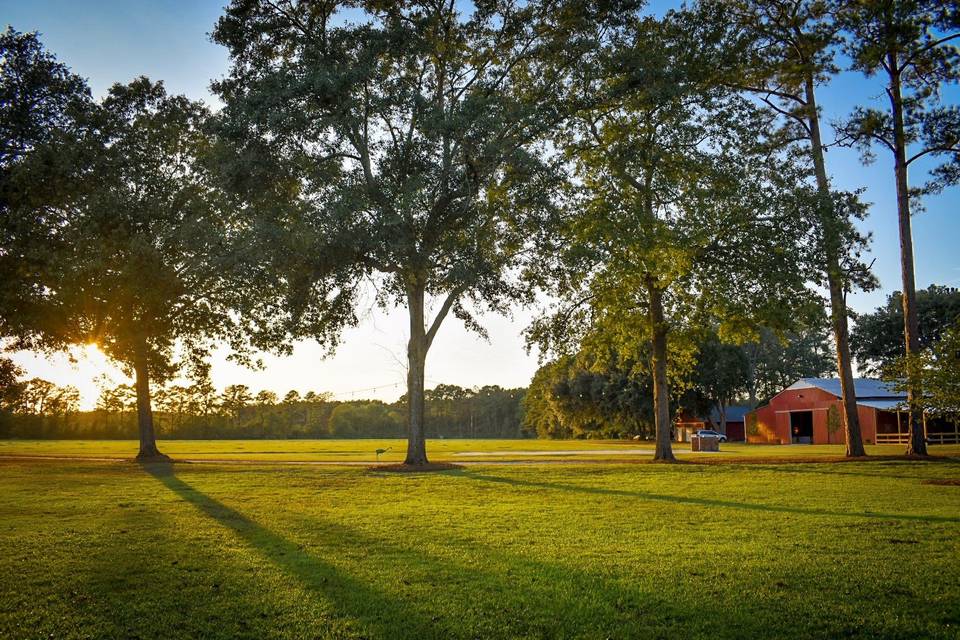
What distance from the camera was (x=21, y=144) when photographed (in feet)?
72.2

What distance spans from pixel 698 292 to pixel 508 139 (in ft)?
30.9

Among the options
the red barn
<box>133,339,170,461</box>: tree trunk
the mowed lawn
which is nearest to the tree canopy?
the mowed lawn

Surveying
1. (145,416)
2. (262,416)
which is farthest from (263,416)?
(145,416)

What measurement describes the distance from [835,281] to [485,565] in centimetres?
2208

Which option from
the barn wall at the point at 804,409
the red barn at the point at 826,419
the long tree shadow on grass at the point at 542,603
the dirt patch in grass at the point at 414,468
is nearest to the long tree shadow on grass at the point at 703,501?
the dirt patch in grass at the point at 414,468

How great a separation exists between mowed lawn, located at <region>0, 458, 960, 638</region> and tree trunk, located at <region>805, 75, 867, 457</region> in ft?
34.2

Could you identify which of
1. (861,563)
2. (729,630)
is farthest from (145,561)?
(861,563)

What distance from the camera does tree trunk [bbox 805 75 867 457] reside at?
23.8 meters

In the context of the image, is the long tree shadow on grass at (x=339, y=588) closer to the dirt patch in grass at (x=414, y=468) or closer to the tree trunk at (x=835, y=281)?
the dirt patch in grass at (x=414, y=468)

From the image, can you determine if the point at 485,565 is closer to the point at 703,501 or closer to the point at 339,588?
the point at 339,588

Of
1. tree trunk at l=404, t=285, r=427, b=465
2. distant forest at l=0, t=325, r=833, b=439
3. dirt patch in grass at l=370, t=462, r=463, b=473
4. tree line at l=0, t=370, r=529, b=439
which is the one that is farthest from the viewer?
tree line at l=0, t=370, r=529, b=439

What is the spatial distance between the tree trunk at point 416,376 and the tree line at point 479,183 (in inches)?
3.1

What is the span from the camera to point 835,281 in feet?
83.0

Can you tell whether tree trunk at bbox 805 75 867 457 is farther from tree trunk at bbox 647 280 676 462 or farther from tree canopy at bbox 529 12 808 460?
tree trunk at bbox 647 280 676 462
